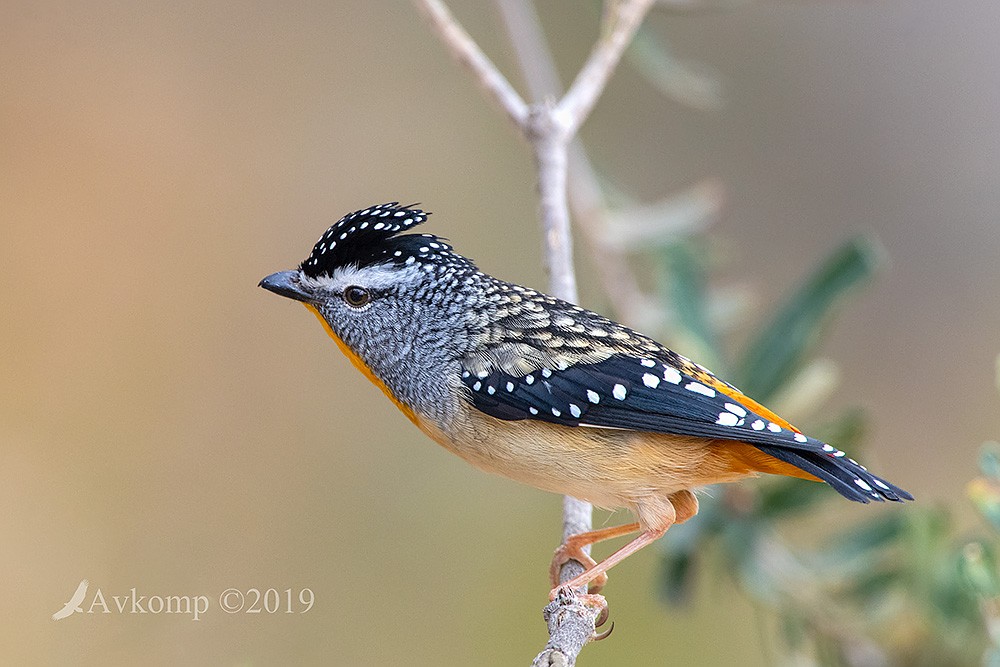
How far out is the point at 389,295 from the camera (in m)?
3.74

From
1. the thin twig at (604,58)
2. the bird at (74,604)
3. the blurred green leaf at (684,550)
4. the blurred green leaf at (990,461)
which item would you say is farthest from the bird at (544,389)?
the bird at (74,604)

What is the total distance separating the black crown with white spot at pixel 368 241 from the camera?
3604mm

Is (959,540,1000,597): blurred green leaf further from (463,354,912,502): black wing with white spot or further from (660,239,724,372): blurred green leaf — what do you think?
(660,239,724,372): blurred green leaf

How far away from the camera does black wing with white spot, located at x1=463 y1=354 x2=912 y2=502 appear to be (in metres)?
3.22

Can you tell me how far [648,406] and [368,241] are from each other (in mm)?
1126

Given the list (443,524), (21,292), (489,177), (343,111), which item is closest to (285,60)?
(343,111)

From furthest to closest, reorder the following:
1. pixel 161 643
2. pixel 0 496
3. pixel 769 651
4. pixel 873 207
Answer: pixel 873 207, pixel 0 496, pixel 161 643, pixel 769 651

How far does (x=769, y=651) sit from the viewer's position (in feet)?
17.3

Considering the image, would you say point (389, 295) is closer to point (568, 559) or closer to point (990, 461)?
point (568, 559)

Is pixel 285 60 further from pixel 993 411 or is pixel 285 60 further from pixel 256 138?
pixel 993 411

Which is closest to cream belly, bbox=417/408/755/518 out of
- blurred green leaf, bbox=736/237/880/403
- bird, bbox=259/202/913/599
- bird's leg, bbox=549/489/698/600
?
bird, bbox=259/202/913/599

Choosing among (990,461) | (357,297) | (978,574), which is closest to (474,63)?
(357,297)

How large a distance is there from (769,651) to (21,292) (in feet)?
18.0

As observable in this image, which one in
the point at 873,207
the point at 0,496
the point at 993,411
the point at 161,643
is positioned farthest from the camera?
the point at 873,207
